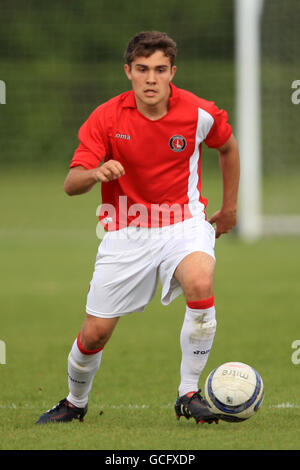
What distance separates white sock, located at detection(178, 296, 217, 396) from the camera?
5199 millimetres

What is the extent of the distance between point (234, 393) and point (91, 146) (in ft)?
5.22

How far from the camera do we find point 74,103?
69.6 ft

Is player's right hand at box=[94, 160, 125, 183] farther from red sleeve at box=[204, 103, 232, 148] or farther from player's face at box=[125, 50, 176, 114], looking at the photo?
Answer: red sleeve at box=[204, 103, 232, 148]

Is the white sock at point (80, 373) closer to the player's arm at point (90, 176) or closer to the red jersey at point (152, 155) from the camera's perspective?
the red jersey at point (152, 155)

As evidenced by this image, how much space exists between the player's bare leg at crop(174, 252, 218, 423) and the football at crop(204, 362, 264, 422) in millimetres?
69

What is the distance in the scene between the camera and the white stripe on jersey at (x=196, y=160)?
5623 mm

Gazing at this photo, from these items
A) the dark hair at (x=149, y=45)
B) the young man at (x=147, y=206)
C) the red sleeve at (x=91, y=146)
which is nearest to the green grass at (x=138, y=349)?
the young man at (x=147, y=206)

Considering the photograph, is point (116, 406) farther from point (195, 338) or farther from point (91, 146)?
point (91, 146)

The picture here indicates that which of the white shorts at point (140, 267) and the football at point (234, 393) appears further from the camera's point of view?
the white shorts at point (140, 267)

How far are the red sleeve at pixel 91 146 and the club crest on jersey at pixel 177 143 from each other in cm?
39

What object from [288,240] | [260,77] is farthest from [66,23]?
[288,240]

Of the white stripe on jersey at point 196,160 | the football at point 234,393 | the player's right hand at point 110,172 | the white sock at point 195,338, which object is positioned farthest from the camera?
the white stripe on jersey at point 196,160

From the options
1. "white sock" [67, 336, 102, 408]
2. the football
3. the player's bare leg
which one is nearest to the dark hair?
the player's bare leg

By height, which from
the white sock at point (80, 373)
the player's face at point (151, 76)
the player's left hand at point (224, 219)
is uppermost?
the player's face at point (151, 76)
